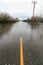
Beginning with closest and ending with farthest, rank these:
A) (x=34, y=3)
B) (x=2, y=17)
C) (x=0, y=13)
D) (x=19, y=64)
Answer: (x=19, y=64) → (x=2, y=17) → (x=0, y=13) → (x=34, y=3)

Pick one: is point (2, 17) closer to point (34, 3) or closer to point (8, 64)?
point (34, 3)

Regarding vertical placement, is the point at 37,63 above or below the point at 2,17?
above

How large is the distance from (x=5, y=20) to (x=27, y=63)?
69.4 meters

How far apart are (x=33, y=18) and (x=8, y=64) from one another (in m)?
78.2

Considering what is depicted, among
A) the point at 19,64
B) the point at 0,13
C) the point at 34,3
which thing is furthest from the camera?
the point at 34,3

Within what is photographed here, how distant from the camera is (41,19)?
89812 mm

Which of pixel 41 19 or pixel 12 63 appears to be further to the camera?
pixel 41 19

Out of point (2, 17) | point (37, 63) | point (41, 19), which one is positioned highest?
point (37, 63)

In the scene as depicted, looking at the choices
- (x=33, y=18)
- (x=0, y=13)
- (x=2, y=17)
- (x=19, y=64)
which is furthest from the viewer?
(x=33, y=18)

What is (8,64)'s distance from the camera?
23.1 feet

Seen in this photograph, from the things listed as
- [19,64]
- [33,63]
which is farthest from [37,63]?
[19,64]

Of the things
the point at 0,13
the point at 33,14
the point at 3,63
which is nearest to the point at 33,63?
the point at 3,63

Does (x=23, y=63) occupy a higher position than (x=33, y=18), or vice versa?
(x=23, y=63)

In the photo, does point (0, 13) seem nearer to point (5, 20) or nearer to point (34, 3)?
point (5, 20)
